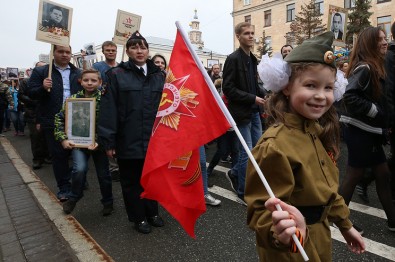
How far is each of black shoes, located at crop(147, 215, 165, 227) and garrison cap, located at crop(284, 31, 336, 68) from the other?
2575 mm

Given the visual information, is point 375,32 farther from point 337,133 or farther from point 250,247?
point 250,247

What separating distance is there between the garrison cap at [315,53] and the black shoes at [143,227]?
250cm

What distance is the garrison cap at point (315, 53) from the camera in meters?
1.47

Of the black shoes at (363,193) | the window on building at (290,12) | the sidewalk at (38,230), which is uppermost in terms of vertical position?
the window on building at (290,12)

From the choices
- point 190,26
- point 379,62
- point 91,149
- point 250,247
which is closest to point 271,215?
point 250,247

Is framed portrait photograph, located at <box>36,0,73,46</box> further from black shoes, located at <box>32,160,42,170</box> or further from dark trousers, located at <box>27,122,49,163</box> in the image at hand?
black shoes, located at <box>32,160,42,170</box>

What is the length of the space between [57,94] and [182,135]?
3.28 metres

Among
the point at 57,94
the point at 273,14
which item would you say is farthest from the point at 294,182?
the point at 273,14

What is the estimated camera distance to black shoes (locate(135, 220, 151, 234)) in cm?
338

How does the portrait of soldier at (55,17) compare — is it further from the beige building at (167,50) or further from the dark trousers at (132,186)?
the beige building at (167,50)

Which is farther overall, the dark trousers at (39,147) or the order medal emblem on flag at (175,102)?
the dark trousers at (39,147)

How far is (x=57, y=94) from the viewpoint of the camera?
4434 millimetres

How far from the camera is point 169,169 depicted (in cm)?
193

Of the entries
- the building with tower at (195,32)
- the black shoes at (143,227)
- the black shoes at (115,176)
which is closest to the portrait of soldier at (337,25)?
the black shoes at (115,176)
